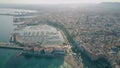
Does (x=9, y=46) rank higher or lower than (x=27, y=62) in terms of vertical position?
higher

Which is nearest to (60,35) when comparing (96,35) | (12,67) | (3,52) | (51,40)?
(51,40)

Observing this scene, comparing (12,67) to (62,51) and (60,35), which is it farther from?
(60,35)

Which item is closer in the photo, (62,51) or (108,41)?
(62,51)

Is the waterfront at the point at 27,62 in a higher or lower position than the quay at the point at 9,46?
lower

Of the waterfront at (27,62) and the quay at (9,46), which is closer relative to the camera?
the waterfront at (27,62)

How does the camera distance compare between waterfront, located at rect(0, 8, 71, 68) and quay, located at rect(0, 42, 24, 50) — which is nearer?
waterfront, located at rect(0, 8, 71, 68)

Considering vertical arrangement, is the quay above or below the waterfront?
above

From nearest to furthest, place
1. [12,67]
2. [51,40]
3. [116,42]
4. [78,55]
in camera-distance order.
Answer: [12,67]
[78,55]
[116,42]
[51,40]

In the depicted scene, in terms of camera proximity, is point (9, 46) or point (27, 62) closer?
point (27, 62)

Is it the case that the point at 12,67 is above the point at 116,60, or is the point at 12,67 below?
below

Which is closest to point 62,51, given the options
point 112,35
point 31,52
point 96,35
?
point 31,52

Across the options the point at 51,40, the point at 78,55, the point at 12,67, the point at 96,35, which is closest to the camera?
the point at 12,67
